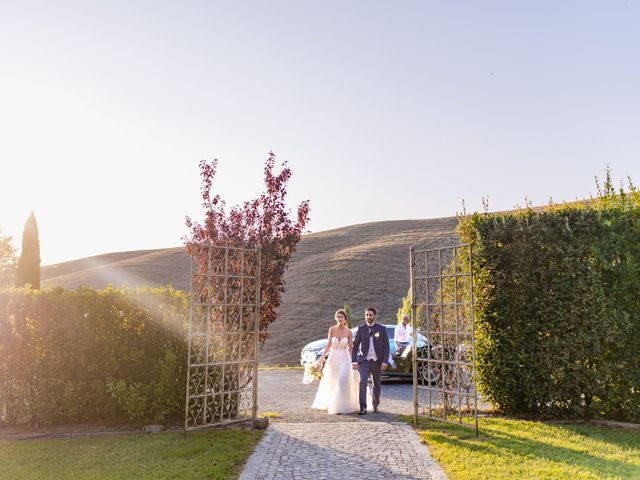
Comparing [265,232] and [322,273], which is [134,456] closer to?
[265,232]

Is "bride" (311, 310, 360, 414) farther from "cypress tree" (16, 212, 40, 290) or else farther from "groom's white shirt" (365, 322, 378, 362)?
"cypress tree" (16, 212, 40, 290)

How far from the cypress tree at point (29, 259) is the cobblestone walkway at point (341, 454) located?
1959 cm

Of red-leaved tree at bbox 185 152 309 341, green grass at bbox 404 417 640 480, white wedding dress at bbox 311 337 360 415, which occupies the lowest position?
green grass at bbox 404 417 640 480

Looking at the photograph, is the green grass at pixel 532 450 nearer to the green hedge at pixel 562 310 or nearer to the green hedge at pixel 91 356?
the green hedge at pixel 562 310

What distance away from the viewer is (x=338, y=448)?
7.66 m

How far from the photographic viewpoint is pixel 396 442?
8.03 metres

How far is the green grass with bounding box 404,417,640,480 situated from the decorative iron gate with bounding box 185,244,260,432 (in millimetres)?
3049

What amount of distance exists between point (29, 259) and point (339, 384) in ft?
64.1

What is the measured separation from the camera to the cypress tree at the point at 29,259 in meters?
24.8

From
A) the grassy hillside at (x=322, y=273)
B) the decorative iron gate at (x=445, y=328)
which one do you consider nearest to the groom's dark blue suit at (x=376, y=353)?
the decorative iron gate at (x=445, y=328)

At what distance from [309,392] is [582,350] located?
21.5 ft

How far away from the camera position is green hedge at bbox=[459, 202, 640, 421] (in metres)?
9.41

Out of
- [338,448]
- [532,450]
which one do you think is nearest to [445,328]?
[532,450]

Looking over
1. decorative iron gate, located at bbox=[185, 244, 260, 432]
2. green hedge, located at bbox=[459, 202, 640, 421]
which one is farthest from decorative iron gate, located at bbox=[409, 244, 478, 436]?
decorative iron gate, located at bbox=[185, 244, 260, 432]
